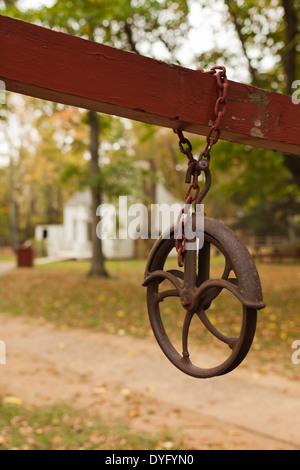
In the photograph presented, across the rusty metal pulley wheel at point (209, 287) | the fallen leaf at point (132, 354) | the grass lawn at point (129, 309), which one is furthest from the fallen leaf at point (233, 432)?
the rusty metal pulley wheel at point (209, 287)

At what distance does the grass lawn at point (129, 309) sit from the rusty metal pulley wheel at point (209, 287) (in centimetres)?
503

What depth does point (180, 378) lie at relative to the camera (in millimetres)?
5809

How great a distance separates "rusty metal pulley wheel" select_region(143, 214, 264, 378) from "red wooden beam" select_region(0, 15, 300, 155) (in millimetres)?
482

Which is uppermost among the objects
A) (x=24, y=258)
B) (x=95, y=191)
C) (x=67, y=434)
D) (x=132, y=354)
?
(x=95, y=191)

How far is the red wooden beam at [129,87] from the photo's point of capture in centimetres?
153

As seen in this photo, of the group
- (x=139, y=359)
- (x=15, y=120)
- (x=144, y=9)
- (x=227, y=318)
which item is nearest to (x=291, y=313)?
(x=227, y=318)

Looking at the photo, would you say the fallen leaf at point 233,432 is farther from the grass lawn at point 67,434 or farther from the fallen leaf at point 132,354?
the fallen leaf at point 132,354

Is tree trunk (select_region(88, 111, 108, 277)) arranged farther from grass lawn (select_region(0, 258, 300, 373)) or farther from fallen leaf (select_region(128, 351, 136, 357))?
fallen leaf (select_region(128, 351, 136, 357))

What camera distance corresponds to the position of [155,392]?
5.33m

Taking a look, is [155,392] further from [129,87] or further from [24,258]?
[24,258]

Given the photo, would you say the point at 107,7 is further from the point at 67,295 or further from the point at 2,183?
the point at 2,183

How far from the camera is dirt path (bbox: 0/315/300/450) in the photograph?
432 centimetres

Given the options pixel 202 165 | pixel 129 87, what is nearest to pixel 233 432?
pixel 202 165

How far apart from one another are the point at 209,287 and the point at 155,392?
4.14 m
